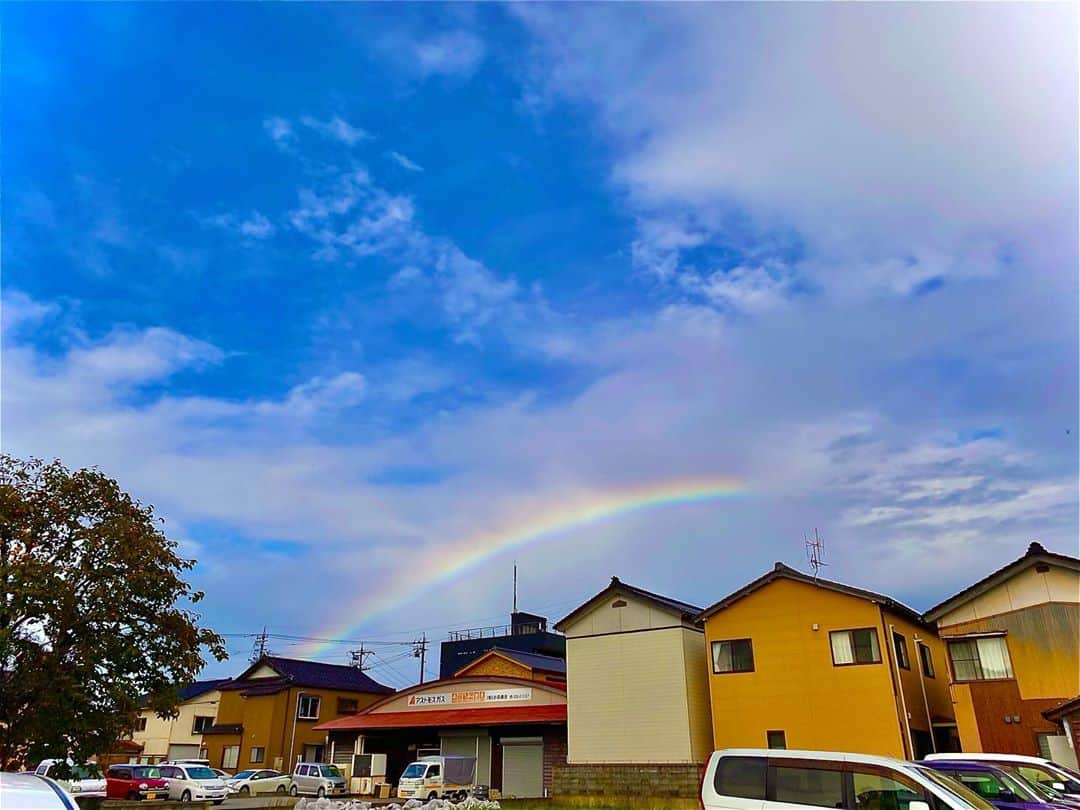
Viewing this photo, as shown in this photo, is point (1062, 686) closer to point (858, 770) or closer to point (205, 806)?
point (858, 770)

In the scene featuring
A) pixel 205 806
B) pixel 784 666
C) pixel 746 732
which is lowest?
pixel 205 806

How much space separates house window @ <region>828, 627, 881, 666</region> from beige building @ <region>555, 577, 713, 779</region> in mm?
5693

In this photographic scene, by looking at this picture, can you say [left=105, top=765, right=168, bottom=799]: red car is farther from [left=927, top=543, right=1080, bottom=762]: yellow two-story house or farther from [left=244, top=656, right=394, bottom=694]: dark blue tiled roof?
[left=927, top=543, right=1080, bottom=762]: yellow two-story house

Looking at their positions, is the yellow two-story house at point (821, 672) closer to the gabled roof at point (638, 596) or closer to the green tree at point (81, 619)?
the gabled roof at point (638, 596)

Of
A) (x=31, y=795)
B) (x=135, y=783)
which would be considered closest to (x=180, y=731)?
(x=135, y=783)

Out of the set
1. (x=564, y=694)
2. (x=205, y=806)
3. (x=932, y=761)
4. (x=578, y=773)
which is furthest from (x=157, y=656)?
→ (x=564, y=694)

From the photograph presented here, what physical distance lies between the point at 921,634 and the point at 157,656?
26.1 meters

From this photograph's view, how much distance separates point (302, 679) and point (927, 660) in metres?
36.4

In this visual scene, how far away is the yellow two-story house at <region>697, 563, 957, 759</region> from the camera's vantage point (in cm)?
2630

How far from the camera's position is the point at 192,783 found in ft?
104

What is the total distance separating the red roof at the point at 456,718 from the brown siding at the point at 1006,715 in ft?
52.3

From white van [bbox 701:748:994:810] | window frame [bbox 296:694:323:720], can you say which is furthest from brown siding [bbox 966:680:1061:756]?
window frame [bbox 296:694:323:720]

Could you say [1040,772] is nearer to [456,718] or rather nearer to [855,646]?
[855,646]

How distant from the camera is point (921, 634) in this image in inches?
1196
